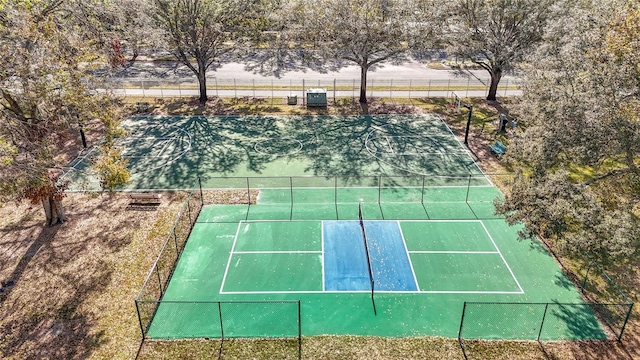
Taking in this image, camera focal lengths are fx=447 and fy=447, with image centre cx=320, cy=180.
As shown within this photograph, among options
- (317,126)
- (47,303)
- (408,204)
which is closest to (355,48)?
(317,126)

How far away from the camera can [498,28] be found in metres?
34.8

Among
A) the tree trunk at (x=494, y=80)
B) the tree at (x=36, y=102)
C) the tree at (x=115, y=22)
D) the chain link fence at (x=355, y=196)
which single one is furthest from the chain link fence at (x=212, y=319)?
the tree trunk at (x=494, y=80)

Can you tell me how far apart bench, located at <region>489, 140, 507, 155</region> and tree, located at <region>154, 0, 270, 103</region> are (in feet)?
71.3

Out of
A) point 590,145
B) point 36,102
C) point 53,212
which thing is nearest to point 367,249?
point 590,145

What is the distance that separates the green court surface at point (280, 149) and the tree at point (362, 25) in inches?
222

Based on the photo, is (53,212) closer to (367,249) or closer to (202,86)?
(367,249)

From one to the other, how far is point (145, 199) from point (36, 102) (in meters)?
7.81

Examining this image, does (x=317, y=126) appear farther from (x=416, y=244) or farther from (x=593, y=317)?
(x=593, y=317)

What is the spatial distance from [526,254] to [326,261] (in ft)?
30.8

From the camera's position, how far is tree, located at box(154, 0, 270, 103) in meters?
34.5

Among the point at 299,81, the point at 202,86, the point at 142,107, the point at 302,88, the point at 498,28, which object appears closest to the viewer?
the point at 498,28

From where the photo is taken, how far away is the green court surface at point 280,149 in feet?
91.7

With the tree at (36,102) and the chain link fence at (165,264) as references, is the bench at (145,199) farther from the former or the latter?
the tree at (36,102)

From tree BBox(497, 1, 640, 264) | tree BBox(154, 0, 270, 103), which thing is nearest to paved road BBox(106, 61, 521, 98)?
tree BBox(154, 0, 270, 103)
